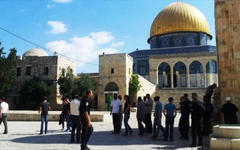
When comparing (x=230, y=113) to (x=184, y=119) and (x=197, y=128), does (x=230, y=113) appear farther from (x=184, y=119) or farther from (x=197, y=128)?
(x=184, y=119)

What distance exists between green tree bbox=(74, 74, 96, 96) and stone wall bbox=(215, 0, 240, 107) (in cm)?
1647

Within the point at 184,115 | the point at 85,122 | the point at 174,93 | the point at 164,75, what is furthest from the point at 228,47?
the point at 164,75

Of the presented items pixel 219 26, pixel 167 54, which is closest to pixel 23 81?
pixel 167 54

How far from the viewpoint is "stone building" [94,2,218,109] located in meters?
29.8

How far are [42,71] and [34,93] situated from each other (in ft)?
10.5

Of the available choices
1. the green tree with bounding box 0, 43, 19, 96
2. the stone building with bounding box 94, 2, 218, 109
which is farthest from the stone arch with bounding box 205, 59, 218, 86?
the green tree with bounding box 0, 43, 19, 96

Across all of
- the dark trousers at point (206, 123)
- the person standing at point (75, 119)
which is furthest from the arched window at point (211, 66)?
the person standing at point (75, 119)

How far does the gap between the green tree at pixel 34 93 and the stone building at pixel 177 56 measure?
8.94 metres

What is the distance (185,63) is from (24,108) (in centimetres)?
2008

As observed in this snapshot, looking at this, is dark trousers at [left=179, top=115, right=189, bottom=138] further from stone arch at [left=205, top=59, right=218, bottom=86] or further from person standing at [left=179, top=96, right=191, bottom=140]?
stone arch at [left=205, top=59, right=218, bottom=86]

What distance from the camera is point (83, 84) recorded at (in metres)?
23.4

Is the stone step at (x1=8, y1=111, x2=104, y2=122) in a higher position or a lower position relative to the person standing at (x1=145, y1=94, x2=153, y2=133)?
lower

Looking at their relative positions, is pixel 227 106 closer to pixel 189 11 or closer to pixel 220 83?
pixel 220 83

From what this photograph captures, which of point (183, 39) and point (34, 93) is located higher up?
point (183, 39)
